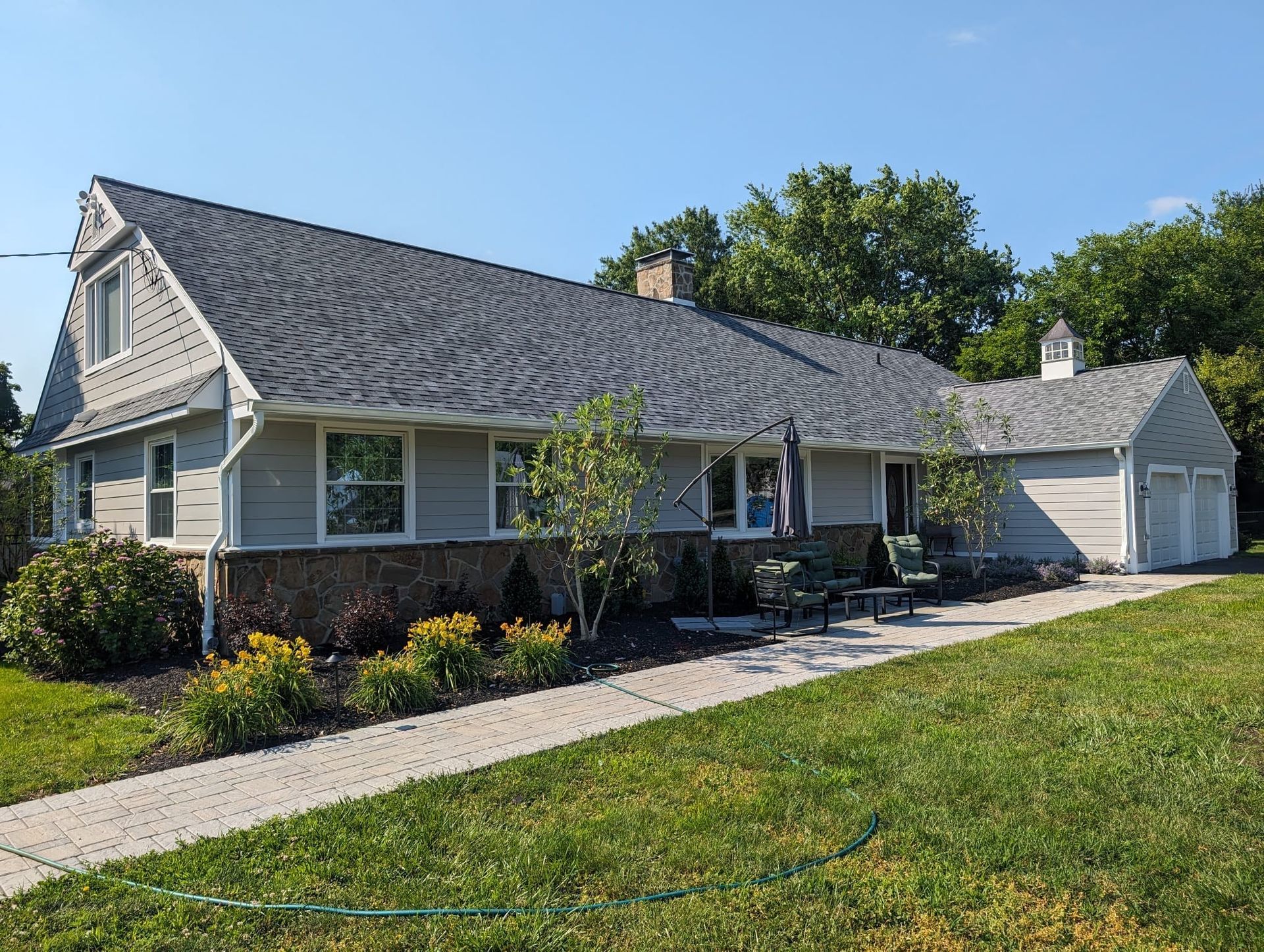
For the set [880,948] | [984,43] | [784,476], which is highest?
[984,43]

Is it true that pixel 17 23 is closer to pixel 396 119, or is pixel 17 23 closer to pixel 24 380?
pixel 396 119

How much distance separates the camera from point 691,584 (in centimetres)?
1236

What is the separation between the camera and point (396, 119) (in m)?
11.4

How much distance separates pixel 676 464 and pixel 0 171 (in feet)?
33.0

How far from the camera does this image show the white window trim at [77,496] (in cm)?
1309

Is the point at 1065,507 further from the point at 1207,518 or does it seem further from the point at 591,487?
the point at 591,487

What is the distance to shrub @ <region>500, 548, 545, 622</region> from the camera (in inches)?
423

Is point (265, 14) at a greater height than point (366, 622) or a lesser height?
greater

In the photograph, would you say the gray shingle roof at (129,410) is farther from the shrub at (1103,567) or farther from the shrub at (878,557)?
the shrub at (1103,567)

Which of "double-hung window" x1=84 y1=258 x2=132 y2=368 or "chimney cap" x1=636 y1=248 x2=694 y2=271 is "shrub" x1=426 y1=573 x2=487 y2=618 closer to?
"double-hung window" x1=84 y1=258 x2=132 y2=368

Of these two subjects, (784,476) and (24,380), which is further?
(24,380)

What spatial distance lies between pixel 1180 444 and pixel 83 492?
22.0 metres

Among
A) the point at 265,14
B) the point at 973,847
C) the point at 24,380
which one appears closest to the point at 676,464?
the point at 265,14

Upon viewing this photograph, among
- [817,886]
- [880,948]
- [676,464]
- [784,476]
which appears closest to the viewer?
[880,948]
